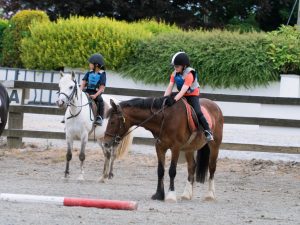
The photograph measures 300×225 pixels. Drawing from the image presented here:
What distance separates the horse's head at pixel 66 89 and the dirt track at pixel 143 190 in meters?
1.40

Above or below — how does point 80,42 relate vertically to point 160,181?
above

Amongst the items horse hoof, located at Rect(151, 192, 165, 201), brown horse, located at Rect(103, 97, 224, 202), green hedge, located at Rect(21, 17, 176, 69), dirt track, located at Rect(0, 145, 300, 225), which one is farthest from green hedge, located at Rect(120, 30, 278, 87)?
horse hoof, located at Rect(151, 192, 165, 201)

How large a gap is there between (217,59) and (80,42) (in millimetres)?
4833

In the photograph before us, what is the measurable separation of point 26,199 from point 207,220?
6.95 feet

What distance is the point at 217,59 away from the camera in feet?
79.6

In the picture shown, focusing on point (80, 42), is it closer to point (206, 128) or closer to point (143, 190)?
point (143, 190)

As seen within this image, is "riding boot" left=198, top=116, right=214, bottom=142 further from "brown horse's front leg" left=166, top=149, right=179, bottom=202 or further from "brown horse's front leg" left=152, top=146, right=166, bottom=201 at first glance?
"brown horse's front leg" left=152, top=146, right=166, bottom=201

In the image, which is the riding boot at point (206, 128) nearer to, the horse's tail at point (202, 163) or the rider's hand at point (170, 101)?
the rider's hand at point (170, 101)

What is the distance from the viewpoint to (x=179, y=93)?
11.3m

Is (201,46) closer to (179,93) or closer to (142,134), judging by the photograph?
(142,134)

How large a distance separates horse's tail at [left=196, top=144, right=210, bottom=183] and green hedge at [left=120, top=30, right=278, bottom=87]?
11670 mm

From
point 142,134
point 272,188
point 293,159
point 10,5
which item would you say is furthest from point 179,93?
point 10,5

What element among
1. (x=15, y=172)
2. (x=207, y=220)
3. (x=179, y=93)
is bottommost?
(x=15, y=172)

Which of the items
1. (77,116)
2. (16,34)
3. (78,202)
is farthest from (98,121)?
(16,34)
